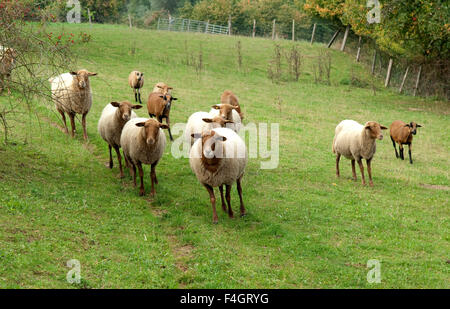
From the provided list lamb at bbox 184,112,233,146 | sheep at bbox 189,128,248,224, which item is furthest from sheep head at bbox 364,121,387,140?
sheep at bbox 189,128,248,224

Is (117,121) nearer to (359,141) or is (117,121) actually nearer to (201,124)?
(201,124)

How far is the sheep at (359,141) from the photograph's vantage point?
42.8 feet

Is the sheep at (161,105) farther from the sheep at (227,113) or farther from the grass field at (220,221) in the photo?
the sheep at (227,113)

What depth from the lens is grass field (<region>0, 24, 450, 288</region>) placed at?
729 centimetres

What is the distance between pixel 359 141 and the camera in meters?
13.3

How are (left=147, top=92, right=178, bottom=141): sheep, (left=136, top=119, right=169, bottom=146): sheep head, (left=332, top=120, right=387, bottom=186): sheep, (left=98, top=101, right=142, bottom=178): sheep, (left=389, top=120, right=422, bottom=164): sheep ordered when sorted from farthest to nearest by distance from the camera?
(left=389, top=120, right=422, bottom=164): sheep → (left=147, top=92, right=178, bottom=141): sheep → (left=332, top=120, right=387, bottom=186): sheep → (left=98, top=101, right=142, bottom=178): sheep → (left=136, top=119, right=169, bottom=146): sheep head

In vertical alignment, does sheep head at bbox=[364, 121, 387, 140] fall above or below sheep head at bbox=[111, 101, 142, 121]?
below

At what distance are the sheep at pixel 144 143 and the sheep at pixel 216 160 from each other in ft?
3.79

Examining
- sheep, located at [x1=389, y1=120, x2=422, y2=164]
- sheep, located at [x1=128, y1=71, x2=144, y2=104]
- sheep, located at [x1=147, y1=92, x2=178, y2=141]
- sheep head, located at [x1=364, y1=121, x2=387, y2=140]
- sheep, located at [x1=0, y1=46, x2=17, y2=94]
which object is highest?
sheep, located at [x1=0, y1=46, x2=17, y2=94]

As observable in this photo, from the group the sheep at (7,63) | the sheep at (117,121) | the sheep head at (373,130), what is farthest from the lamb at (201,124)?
the sheep at (7,63)

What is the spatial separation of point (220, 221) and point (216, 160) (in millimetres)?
1239

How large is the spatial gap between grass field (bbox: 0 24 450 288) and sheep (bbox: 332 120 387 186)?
0.72 m

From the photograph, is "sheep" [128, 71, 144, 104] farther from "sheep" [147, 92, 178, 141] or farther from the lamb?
the lamb

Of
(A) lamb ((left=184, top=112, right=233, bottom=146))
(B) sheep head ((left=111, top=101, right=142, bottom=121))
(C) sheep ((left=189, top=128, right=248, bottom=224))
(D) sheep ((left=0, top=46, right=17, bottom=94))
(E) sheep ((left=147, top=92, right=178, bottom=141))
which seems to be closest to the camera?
(D) sheep ((left=0, top=46, right=17, bottom=94))
